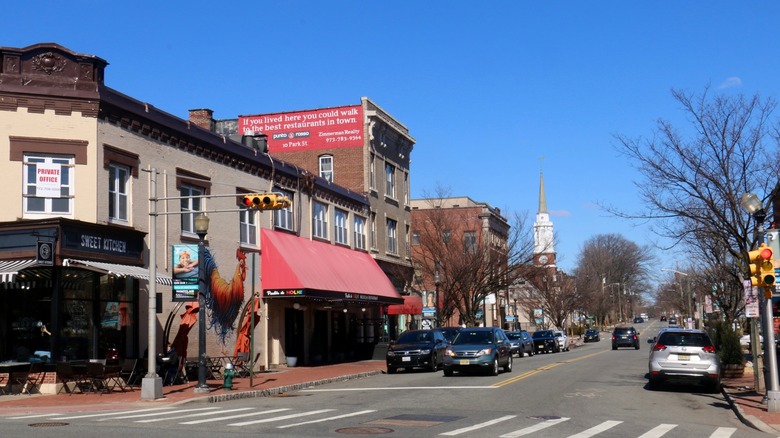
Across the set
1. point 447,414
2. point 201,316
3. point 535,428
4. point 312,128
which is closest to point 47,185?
point 201,316

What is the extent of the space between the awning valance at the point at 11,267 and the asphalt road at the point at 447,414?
5.14 meters

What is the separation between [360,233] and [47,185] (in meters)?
22.9

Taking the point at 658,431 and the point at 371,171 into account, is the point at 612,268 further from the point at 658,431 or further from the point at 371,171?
the point at 658,431

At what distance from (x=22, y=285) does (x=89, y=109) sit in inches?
201

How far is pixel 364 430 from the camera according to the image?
1376cm

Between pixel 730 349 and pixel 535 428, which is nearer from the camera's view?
pixel 535 428

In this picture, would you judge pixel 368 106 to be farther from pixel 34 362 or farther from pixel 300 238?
pixel 34 362

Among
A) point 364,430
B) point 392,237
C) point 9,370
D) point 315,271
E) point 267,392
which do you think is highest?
point 392,237

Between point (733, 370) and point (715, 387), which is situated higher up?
point (733, 370)

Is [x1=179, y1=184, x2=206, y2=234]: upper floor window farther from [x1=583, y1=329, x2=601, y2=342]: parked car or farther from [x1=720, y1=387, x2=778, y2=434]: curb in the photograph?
[x1=583, y1=329, x2=601, y2=342]: parked car

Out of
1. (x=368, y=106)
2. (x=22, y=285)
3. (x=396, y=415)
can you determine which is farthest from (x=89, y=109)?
(x=368, y=106)

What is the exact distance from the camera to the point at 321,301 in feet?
120

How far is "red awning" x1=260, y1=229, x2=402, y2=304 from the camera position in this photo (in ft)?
105

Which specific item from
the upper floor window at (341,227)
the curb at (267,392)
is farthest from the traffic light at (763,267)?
the upper floor window at (341,227)
